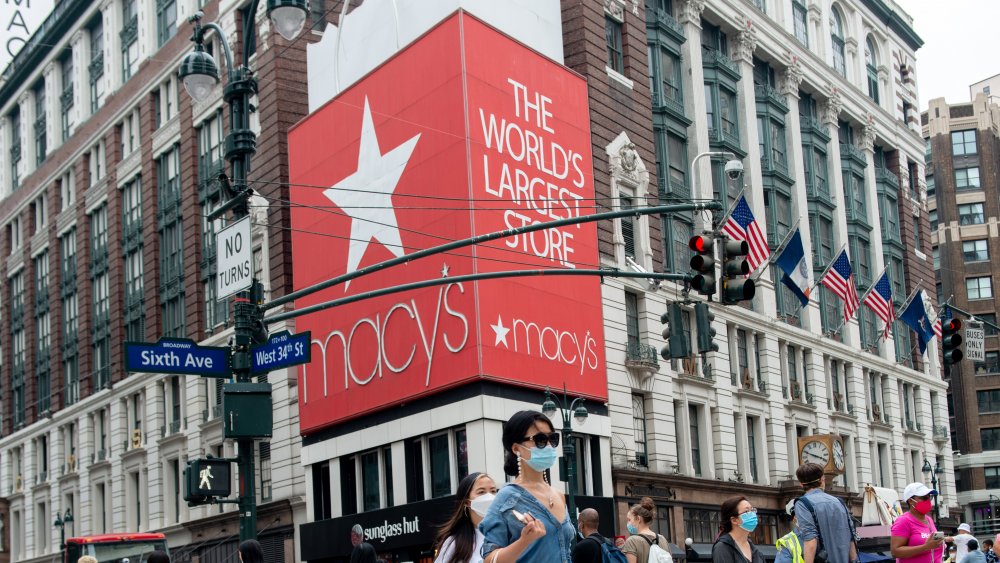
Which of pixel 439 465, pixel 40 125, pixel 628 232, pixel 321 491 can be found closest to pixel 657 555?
pixel 439 465

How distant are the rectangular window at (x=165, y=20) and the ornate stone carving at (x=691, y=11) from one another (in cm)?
2069

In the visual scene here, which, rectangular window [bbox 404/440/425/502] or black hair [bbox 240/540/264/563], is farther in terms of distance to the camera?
rectangular window [bbox 404/440/425/502]

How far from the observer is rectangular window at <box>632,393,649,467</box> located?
4347 cm

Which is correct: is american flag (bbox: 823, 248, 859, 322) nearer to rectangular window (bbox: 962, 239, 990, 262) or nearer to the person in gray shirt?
the person in gray shirt

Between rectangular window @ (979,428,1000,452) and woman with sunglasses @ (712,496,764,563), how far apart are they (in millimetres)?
87164

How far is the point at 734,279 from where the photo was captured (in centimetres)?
2020

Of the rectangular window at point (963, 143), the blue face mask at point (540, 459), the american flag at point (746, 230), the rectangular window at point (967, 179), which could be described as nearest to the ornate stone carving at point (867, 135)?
the american flag at point (746, 230)

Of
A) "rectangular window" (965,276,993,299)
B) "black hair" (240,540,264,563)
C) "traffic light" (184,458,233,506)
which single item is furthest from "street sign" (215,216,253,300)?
"rectangular window" (965,276,993,299)

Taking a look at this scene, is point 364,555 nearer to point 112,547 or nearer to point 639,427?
point 112,547

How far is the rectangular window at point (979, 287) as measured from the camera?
9638 cm

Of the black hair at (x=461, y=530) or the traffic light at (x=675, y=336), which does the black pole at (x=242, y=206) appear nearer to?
the traffic light at (x=675, y=336)

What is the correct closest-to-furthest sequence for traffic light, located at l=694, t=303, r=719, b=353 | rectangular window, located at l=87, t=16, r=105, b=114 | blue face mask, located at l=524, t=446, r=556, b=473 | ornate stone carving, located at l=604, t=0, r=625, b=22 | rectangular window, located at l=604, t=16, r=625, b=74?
1. blue face mask, located at l=524, t=446, r=556, b=473
2. traffic light, located at l=694, t=303, r=719, b=353
3. ornate stone carving, located at l=604, t=0, r=625, b=22
4. rectangular window, located at l=604, t=16, r=625, b=74
5. rectangular window, located at l=87, t=16, r=105, b=114

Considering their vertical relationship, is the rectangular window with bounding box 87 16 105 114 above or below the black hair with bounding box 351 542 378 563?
above

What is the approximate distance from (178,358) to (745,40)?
39.9 meters
